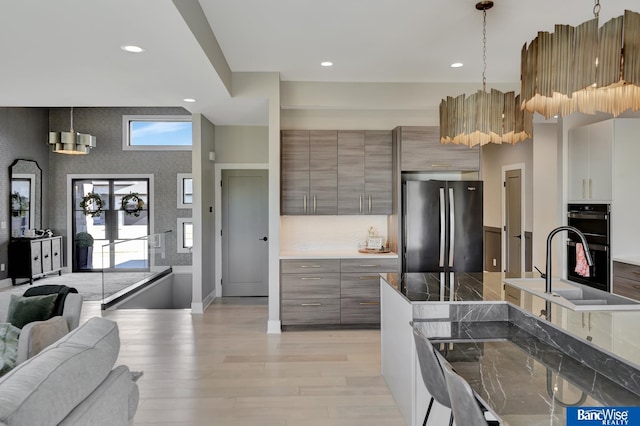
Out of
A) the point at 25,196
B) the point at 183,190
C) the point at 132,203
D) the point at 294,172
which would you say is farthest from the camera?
the point at 132,203

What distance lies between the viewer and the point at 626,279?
166 inches

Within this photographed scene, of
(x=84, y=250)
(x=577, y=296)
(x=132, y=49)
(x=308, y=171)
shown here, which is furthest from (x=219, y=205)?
(x=577, y=296)

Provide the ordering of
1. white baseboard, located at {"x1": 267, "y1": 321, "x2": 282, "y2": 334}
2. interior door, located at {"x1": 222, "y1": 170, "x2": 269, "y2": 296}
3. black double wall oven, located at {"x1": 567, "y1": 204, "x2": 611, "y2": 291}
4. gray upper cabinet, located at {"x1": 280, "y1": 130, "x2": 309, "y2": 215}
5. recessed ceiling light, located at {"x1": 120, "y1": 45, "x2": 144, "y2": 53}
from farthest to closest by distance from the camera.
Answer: interior door, located at {"x1": 222, "y1": 170, "x2": 269, "y2": 296}, gray upper cabinet, located at {"x1": 280, "y1": 130, "x2": 309, "y2": 215}, white baseboard, located at {"x1": 267, "y1": 321, "x2": 282, "y2": 334}, black double wall oven, located at {"x1": 567, "y1": 204, "x2": 611, "y2": 291}, recessed ceiling light, located at {"x1": 120, "y1": 45, "x2": 144, "y2": 53}

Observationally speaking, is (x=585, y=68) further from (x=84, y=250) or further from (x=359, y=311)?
(x=84, y=250)

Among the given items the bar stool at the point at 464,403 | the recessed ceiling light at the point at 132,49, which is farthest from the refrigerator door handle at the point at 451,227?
the bar stool at the point at 464,403

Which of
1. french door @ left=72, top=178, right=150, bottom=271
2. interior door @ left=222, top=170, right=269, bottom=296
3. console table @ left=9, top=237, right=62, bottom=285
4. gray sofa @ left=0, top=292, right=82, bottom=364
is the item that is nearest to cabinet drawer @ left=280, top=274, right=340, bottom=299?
interior door @ left=222, top=170, right=269, bottom=296

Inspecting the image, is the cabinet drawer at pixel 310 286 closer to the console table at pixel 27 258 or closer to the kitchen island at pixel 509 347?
the kitchen island at pixel 509 347

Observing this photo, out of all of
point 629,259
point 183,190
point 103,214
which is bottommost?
point 629,259

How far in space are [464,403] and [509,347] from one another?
0.67 m

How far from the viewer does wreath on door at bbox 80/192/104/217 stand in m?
9.41

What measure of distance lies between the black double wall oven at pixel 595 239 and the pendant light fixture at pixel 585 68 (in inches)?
104

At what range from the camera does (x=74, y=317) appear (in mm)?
3049

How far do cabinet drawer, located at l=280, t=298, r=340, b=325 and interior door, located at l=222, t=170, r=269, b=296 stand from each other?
73.8 inches

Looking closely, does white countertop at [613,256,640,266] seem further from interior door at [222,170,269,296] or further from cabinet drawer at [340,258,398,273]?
interior door at [222,170,269,296]
